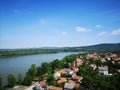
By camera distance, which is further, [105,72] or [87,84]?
[105,72]

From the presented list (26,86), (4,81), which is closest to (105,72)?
(26,86)

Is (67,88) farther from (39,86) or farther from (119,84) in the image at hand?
(119,84)

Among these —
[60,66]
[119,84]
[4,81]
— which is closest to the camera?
[119,84]

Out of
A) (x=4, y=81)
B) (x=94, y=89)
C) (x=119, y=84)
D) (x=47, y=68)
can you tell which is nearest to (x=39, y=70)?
(x=47, y=68)

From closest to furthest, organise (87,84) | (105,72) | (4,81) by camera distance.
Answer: (87,84) < (4,81) < (105,72)

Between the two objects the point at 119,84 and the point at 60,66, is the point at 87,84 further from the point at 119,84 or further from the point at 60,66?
the point at 60,66

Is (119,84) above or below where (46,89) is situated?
above

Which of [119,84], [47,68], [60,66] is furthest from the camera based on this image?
[60,66]

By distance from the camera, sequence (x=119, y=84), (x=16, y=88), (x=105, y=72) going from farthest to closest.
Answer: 1. (x=105, y=72)
2. (x=16, y=88)
3. (x=119, y=84)

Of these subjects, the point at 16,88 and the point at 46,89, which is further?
the point at 16,88
